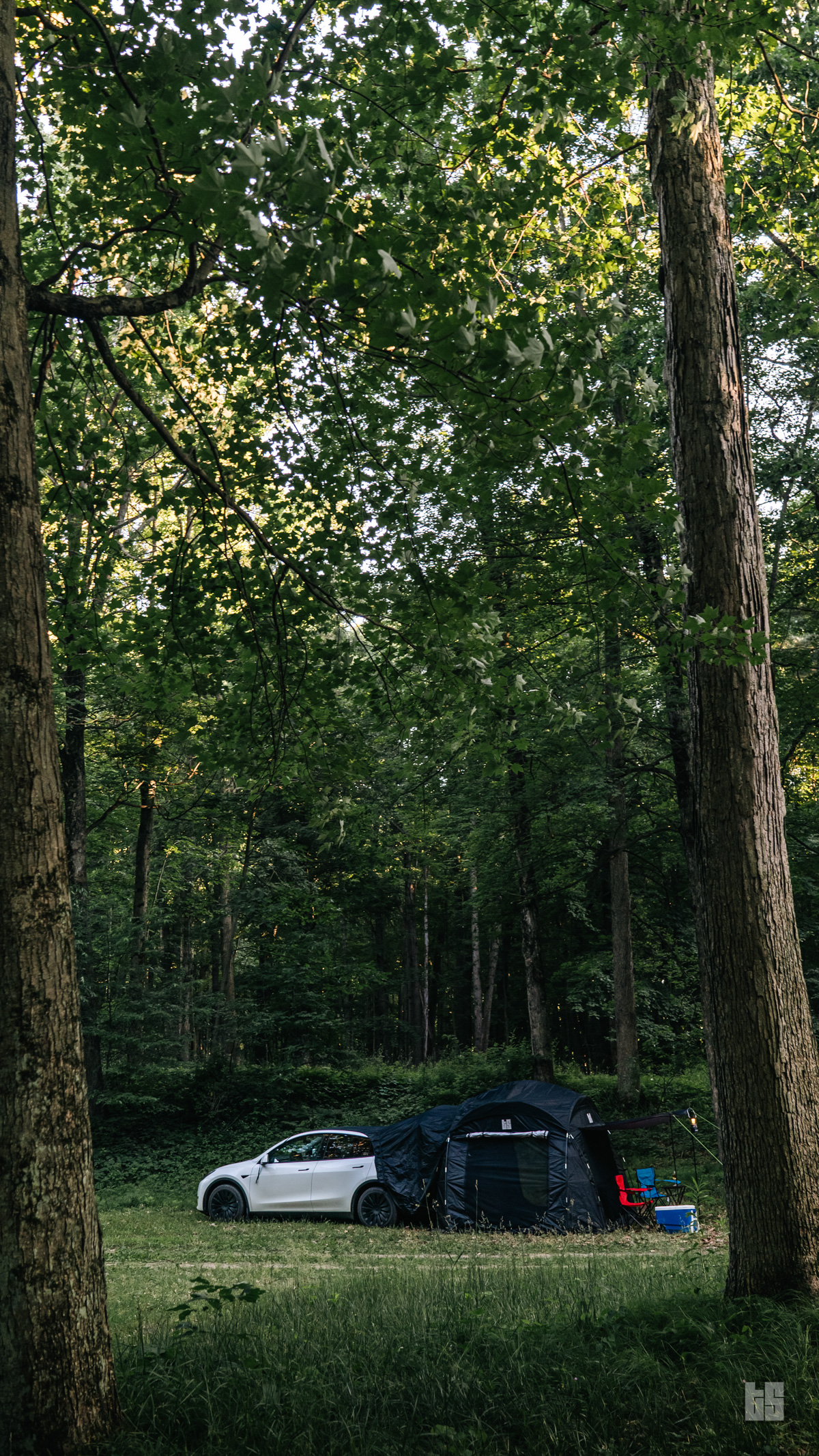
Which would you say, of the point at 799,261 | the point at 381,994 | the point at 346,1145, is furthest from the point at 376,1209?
the point at 381,994

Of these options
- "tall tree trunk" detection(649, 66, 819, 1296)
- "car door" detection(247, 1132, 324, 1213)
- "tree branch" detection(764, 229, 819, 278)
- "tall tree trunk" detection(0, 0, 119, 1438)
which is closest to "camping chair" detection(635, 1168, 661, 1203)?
"car door" detection(247, 1132, 324, 1213)

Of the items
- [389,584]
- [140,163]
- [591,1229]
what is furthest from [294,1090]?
[140,163]

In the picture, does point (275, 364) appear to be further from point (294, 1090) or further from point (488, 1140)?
point (294, 1090)

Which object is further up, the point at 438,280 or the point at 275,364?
the point at 275,364

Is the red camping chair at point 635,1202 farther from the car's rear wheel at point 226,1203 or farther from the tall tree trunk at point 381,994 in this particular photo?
the tall tree trunk at point 381,994

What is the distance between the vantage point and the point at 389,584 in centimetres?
655

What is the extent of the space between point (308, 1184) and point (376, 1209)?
3.48 ft

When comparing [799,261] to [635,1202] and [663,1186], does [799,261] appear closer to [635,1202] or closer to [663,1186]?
[635,1202]

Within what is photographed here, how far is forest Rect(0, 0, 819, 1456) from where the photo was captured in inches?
143

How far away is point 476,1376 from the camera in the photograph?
3.75 metres

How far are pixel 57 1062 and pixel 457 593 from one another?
12.3 feet

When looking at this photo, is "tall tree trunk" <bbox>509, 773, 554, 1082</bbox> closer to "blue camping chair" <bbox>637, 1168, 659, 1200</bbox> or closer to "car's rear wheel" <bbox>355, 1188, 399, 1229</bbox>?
"blue camping chair" <bbox>637, 1168, 659, 1200</bbox>

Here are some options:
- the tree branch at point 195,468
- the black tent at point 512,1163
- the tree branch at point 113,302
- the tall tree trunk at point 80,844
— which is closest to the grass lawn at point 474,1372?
the tree branch at point 195,468

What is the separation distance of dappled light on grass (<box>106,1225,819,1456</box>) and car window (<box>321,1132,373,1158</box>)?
893 centimetres
